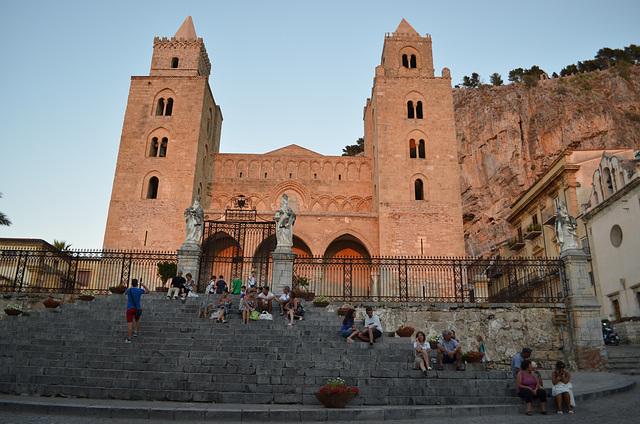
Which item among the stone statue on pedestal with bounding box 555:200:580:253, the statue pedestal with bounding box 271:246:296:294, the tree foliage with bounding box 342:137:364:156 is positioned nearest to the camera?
the statue pedestal with bounding box 271:246:296:294

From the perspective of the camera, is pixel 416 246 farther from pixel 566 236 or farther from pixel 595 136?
pixel 595 136

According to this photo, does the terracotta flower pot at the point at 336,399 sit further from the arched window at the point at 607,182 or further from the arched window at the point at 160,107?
the arched window at the point at 160,107

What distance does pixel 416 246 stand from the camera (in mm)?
26516

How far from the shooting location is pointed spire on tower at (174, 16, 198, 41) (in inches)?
1303

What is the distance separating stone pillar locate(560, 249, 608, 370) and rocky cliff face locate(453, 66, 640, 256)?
25525 millimetres

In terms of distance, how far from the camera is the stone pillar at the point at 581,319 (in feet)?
43.8

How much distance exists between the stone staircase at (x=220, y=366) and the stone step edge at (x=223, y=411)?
0.42 metres

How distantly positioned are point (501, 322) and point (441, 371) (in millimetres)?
6323

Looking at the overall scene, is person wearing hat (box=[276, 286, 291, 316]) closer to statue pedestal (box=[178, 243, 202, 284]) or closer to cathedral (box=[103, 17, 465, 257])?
statue pedestal (box=[178, 243, 202, 284])

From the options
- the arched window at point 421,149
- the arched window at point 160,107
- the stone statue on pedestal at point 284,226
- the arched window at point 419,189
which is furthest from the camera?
the arched window at point 160,107

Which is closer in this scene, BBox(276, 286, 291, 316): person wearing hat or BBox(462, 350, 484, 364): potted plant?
BBox(462, 350, 484, 364): potted plant

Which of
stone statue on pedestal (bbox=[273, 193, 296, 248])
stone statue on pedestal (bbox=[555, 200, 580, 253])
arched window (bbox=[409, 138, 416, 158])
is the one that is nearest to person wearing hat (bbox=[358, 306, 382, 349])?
stone statue on pedestal (bbox=[273, 193, 296, 248])

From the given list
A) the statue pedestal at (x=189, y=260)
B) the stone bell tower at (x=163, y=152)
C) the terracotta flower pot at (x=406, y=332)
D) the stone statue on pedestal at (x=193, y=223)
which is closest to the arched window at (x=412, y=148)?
the stone bell tower at (x=163, y=152)

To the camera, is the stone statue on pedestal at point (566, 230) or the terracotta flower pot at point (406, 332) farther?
the stone statue on pedestal at point (566, 230)
